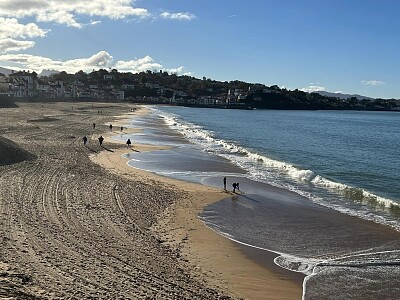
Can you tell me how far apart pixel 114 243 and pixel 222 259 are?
3335 mm

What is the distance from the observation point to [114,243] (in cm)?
1274

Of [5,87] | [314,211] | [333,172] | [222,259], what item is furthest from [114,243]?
[5,87]

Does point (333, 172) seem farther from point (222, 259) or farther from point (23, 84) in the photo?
point (23, 84)

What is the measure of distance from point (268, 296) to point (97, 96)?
15747cm

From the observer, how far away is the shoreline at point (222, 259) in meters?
10.7

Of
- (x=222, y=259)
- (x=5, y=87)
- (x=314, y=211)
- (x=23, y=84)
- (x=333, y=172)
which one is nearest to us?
(x=222, y=259)

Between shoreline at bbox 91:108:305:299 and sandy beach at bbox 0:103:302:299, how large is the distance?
0.03m

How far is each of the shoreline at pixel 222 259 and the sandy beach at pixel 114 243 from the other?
1.3 inches

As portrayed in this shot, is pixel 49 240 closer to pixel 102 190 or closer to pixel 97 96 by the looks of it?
pixel 102 190

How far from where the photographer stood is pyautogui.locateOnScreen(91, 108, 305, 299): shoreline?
1074cm

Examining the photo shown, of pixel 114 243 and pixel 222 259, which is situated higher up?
pixel 114 243

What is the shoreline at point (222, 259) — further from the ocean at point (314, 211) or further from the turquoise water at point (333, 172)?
the turquoise water at point (333, 172)

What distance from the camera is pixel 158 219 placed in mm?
16234

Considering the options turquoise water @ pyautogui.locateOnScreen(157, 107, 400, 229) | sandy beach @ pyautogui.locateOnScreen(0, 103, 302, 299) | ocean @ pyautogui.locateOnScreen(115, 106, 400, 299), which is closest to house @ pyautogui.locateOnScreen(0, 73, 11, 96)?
turquoise water @ pyautogui.locateOnScreen(157, 107, 400, 229)
